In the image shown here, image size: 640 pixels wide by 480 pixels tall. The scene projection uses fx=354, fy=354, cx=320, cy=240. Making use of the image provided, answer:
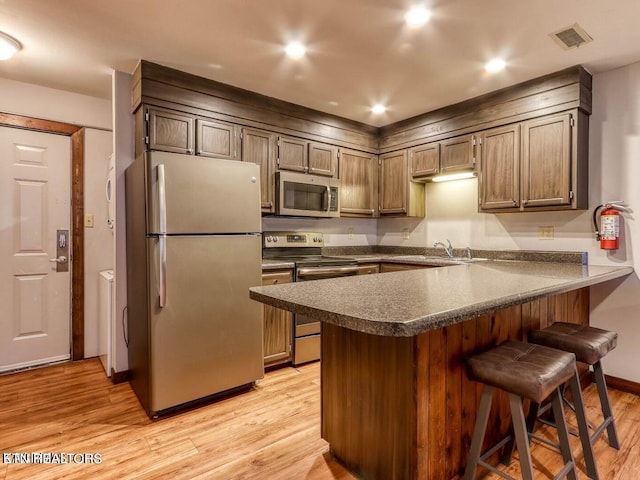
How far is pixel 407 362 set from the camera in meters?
1.37

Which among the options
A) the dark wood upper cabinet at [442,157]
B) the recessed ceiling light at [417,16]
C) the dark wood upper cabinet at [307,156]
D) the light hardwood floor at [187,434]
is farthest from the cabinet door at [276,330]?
the recessed ceiling light at [417,16]

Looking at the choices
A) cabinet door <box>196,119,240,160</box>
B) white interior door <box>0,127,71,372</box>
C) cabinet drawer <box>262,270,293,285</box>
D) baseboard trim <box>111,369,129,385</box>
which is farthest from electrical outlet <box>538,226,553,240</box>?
white interior door <box>0,127,71,372</box>

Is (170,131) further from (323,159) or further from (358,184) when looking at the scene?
(358,184)

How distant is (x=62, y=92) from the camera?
3.17 meters

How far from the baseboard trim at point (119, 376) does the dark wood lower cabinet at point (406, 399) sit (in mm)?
1859

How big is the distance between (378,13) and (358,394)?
2.03 metres

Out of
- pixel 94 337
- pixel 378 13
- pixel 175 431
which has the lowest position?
pixel 175 431

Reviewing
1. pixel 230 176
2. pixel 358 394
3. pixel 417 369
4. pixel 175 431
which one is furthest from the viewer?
pixel 230 176

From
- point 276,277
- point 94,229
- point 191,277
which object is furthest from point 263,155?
point 94,229

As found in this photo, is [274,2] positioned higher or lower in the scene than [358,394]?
higher

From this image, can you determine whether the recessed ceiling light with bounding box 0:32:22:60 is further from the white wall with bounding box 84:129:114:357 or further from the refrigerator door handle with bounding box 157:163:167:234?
the refrigerator door handle with bounding box 157:163:167:234

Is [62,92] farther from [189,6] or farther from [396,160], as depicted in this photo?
[396,160]

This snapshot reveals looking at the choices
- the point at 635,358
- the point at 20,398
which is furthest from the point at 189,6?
the point at 635,358

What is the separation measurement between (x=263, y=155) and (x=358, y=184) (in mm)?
1266
